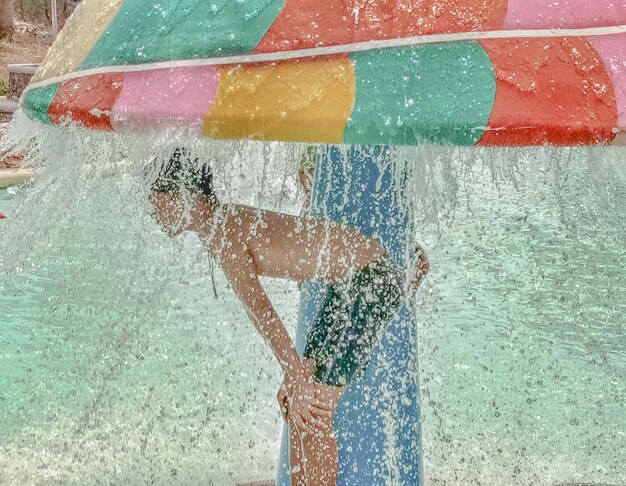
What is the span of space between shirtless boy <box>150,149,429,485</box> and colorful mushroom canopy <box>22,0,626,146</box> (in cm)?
33

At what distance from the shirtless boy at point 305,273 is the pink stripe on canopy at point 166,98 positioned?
30 cm

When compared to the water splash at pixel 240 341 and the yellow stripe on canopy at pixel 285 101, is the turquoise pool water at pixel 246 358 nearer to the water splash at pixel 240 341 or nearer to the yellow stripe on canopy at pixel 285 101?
the water splash at pixel 240 341

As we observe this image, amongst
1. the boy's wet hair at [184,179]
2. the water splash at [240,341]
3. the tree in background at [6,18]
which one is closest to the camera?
the water splash at [240,341]

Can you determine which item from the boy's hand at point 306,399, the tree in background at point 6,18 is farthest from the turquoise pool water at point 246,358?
the tree in background at point 6,18

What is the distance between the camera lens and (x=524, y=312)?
13.0ft

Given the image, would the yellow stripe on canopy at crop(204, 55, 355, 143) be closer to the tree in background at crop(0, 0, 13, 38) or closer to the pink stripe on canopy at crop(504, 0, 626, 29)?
the pink stripe on canopy at crop(504, 0, 626, 29)

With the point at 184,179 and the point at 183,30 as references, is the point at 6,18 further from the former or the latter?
the point at 183,30

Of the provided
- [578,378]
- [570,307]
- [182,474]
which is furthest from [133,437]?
[570,307]

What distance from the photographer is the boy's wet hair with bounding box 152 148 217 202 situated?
1.40 metres

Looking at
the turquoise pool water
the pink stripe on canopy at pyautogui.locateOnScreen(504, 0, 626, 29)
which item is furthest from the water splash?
the pink stripe on canopy at pyautogui.locateOnScreen(504, 0, 626, 29)

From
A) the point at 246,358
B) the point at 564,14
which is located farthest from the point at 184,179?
the point at 246,358

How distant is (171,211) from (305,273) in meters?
0.25

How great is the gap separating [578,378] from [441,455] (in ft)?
2.82

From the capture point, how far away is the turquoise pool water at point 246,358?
1.96 meters
